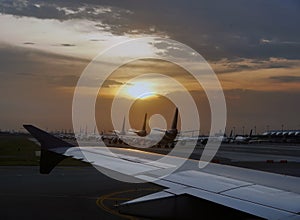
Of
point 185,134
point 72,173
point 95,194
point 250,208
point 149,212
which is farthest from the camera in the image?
point 185,134

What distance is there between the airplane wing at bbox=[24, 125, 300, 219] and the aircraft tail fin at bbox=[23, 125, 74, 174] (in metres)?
0.66

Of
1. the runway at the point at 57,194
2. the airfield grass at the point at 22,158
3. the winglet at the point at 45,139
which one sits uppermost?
the winglet at the point at 45,139

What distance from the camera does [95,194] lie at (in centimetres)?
1513

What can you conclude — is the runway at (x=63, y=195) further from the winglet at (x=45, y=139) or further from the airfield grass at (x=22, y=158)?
the airfield grass at (x=22, y=158)

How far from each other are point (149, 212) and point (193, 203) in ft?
2.27

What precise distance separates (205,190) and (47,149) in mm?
6056

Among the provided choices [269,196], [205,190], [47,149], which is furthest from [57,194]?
[269,196]

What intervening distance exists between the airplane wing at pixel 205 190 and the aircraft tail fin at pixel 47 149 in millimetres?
663

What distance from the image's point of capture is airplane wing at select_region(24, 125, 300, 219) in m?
5.62

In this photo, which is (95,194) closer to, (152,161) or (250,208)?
(152,161)

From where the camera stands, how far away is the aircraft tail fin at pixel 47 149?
11.2 metres

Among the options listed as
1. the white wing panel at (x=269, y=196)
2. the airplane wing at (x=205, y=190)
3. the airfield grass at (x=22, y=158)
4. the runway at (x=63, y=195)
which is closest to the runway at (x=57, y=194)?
the runway at (x=63, y=195)

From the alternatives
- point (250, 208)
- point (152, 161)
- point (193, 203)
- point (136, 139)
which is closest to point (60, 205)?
point (152, 161)

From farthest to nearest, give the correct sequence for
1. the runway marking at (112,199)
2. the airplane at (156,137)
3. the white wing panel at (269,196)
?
the airplane at (156,137), the runway marking at (112,199), the white wing panel at (269,196)
